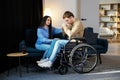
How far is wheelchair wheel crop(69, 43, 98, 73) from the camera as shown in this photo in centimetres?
478

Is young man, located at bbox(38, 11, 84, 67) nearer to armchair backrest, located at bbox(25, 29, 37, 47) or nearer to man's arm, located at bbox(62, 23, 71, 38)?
man's arm, located at bbox(62, 23, 71, 38)

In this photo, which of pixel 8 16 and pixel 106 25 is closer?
pixel 8 16

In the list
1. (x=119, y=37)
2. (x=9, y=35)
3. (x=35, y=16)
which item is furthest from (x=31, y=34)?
(x=119, y=37)

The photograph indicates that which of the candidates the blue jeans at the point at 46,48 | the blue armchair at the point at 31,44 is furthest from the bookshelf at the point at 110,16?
the blue jeans at the point at 46,48

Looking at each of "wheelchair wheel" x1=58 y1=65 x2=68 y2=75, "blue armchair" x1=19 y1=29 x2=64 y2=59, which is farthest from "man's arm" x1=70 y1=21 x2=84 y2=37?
"blue armchair" x1=19 y1=29 x2=64 y2=59

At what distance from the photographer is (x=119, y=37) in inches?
492

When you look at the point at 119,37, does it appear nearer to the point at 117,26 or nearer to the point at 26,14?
the point at 117,26

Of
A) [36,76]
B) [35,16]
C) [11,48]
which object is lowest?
[36,76]

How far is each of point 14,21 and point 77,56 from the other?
4.83ft

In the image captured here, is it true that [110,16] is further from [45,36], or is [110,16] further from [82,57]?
[82,57]

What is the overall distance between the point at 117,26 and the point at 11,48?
27.7ft

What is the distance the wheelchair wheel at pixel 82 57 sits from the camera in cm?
478

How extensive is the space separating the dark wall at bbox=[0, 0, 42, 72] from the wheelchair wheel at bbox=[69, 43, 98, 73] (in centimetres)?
130

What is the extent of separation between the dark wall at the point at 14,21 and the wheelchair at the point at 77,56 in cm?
101
